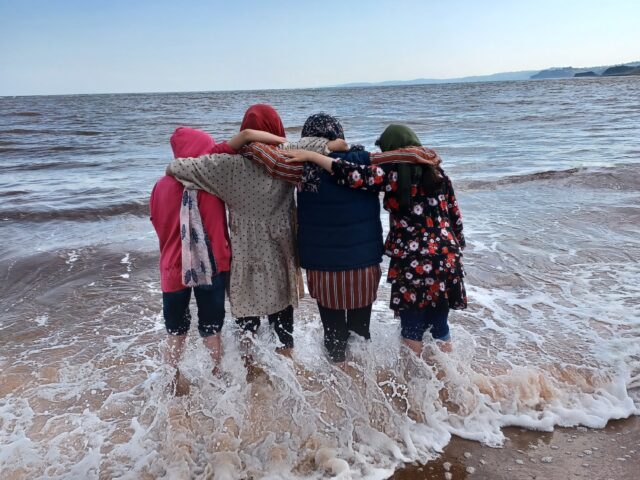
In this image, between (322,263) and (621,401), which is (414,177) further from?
(621,401)

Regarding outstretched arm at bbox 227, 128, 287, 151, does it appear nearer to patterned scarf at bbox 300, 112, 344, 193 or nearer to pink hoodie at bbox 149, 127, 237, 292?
pink hoodie at bbox 149, 127, 237, 292

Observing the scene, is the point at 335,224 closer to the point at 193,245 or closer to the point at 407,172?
Result: the point at 407,172

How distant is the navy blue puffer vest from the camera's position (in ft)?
9.59

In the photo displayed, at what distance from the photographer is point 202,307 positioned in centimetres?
327

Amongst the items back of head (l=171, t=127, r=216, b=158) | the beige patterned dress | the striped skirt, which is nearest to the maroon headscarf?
the beige patterned dress

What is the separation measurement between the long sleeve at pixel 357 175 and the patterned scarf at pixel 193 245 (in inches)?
33.4

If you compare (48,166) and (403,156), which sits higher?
(403,156)

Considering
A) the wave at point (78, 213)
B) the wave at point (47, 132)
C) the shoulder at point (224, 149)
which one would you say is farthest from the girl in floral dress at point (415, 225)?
the wave at point (47, 132)

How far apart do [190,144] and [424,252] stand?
153 centimetres

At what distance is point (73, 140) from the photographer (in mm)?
23828

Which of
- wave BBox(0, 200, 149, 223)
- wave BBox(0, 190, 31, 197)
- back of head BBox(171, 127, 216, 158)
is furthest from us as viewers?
wave BBox(0, 190, 31, 197)

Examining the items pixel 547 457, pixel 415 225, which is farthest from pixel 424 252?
pixel 547 457

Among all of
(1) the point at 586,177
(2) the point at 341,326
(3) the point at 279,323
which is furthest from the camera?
(1) the point at 586,177

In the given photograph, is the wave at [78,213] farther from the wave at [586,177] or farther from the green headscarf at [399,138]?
the green headscarf at [399,138]
